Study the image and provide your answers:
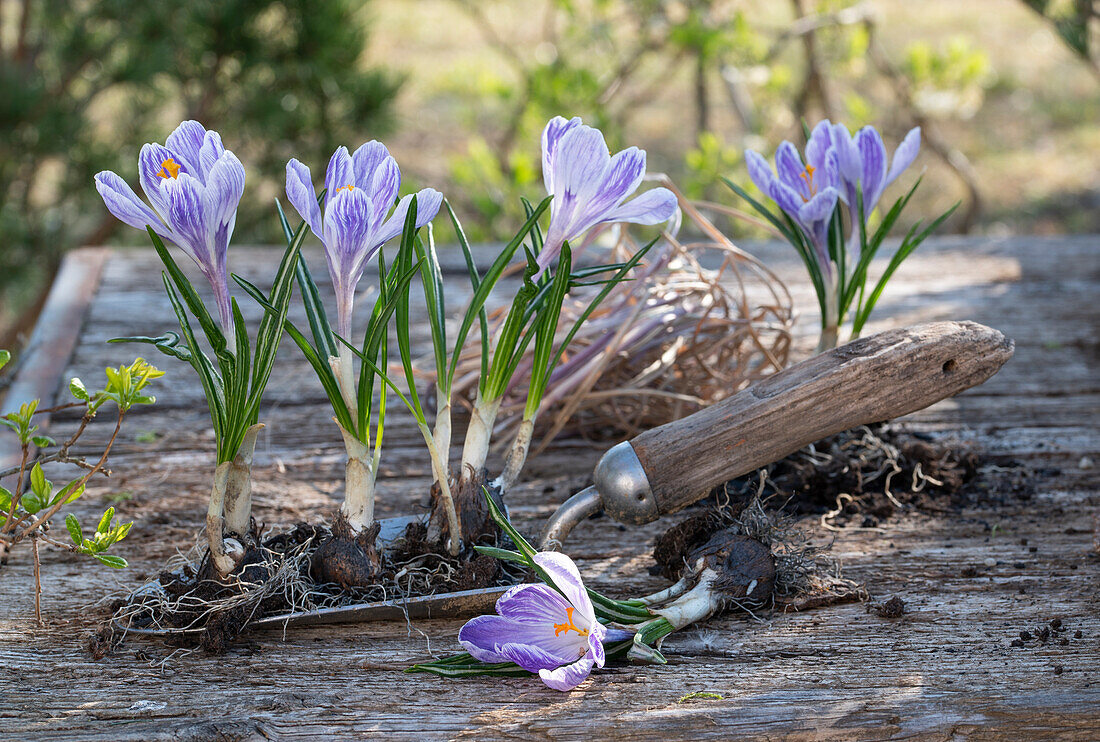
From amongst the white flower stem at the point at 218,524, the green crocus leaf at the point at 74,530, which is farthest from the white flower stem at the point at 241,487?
the green crocus leaf at the point at 74,530

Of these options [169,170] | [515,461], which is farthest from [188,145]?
[515,461]

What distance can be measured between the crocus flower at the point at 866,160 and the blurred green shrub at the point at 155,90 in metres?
1.97

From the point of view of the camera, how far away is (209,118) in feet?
9.05

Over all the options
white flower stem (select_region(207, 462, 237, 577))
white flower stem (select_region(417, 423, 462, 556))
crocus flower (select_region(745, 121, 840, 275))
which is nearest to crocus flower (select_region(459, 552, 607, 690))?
white flower stem (select_region(417, 423, 462, 556))

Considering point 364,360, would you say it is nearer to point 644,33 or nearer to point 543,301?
point 543,301

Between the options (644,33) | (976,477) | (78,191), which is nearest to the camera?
(976,477)

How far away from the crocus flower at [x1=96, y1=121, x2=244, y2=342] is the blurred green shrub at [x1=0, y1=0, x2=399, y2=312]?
76.7 inches

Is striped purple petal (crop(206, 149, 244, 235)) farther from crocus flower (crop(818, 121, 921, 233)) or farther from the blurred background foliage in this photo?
the blurred background foliage

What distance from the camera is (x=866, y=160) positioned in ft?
3.37

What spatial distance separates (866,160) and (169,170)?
68cm

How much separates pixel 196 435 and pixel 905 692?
88cm

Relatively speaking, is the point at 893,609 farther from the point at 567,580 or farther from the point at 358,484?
the point at 358,484

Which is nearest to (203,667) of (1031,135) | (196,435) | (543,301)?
(543,301)

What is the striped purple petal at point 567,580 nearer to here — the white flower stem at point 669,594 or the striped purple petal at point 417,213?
the white flower stem at point 669,594
